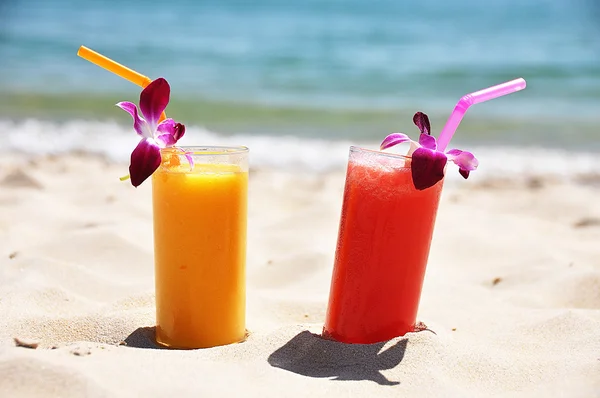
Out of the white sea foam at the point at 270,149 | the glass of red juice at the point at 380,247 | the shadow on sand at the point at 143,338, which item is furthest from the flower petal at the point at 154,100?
the white sea foam at the point at 270,149

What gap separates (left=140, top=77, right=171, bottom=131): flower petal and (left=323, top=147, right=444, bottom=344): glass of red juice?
1.75 ft

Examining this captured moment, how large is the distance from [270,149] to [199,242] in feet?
12.6

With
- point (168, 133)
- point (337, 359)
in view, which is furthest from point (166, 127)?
point (337, 359)

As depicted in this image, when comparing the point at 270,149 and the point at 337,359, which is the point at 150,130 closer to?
the point at 337,359

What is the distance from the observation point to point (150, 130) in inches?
65.9

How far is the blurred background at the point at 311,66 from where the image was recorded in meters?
6.80

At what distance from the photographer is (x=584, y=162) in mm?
5254

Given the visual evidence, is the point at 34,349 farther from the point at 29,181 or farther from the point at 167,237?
the point at 29,181

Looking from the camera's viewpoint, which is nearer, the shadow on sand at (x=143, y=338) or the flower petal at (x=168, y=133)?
the flower petal at (x=168, y=133)

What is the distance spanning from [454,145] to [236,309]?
4.41 m

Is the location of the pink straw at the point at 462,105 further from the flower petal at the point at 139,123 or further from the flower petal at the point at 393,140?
the flower petal at the point at 139,123

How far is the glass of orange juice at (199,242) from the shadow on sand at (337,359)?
0.69ft

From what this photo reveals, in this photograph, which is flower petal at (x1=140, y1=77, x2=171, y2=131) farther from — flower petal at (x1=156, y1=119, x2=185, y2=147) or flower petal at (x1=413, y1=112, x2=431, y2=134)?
flower petal at (x1=413, y1=112, x2=431, y2=134)

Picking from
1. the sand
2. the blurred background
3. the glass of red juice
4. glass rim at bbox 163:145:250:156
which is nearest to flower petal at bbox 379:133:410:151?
the glass of red juice
